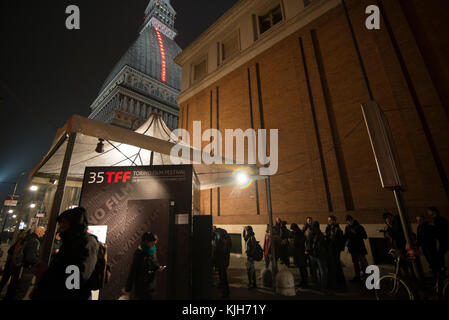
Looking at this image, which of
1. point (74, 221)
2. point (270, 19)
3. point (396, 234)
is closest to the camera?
point (74, 221)

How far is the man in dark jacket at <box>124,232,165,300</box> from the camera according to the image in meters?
3.18

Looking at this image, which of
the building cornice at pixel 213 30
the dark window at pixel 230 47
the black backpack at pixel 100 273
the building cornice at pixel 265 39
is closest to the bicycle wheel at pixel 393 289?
the black backpack at pixel 100 273

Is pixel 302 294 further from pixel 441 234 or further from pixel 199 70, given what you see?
pixel 199 70

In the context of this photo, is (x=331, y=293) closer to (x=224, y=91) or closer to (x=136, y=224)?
(x=136, y=224)

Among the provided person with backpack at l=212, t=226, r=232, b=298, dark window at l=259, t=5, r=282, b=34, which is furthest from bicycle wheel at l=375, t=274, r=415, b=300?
dark window at l=259, t=5, r=282, b=34

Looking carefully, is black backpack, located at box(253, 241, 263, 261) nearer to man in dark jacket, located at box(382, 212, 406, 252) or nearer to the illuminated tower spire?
man in dark jacket, located at box(382, 212, 406, 252)

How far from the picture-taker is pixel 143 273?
3.23m

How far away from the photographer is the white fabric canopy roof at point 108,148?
13.2 ft

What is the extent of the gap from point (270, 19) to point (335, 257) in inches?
670

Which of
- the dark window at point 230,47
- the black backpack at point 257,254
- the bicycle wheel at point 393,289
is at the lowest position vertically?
the bicycle wheel at point 393,289

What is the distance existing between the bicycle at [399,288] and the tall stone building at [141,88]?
124ft

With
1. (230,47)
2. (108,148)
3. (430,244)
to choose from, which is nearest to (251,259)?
(430,244)

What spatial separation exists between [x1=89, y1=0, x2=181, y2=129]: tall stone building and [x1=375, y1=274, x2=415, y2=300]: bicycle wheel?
37920 mm

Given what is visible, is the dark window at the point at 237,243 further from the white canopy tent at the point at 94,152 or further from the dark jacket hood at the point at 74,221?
the dark jacket hood at the point at 74,221
